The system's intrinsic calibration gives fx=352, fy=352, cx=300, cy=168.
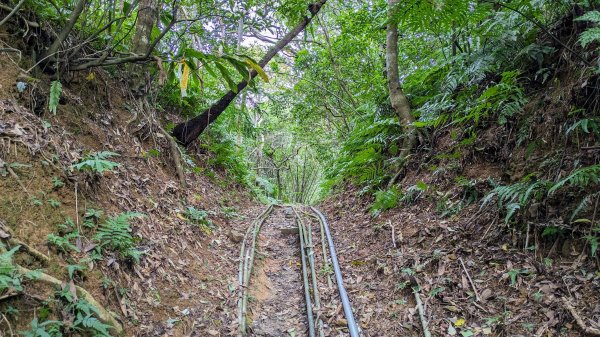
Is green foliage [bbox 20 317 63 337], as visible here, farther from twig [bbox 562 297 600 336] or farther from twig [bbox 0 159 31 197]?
twig [bbox 562 297 600 336]

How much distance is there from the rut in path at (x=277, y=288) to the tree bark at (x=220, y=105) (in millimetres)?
2621

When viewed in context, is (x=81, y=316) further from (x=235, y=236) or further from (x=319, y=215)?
(x=319, y=215)

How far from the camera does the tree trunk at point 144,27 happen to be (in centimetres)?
573

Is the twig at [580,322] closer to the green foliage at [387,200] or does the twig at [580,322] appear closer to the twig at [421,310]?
the twig at [421,310]

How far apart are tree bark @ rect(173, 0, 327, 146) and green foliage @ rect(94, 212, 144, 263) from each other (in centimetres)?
426

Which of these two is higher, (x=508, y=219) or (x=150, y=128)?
(x=150, y=128)

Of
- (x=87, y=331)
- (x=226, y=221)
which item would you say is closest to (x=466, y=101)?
(x=226, y=221)

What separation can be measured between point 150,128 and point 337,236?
386 centimetres

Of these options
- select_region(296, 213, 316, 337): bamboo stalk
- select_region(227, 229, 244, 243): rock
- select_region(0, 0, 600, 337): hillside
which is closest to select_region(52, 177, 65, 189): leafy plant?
select_region(0, 0, 600, 337): hillside

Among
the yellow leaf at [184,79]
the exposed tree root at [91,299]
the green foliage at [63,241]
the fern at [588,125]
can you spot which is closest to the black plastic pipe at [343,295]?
the exposed tree root at [91,299]

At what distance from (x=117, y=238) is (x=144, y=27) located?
13.1 ft

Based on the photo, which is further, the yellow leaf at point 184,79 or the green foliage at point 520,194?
the yellow leaf at point 184,79

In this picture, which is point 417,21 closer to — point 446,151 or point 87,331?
point 446,151

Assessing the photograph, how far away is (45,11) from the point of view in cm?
453
